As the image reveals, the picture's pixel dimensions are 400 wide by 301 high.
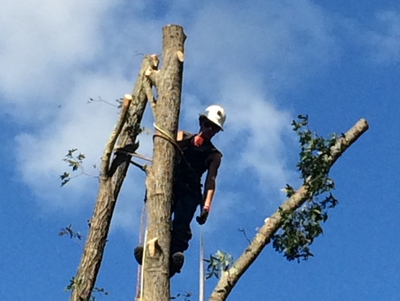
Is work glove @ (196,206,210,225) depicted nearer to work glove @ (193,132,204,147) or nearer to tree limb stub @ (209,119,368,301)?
work glove @ (193,132,204,147)

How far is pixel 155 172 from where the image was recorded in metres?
5.53

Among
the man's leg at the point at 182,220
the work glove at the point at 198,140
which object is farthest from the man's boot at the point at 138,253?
the work glove at the point at 198,140

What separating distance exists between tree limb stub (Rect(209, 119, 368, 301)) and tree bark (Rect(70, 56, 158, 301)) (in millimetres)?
1288

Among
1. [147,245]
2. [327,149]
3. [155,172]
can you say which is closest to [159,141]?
[155,172]

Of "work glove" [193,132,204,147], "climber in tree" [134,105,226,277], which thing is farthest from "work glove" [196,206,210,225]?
"work glove" [193,132,204,147]

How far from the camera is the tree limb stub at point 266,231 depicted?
523 cm

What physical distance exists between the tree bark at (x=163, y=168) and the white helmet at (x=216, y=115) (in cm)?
54

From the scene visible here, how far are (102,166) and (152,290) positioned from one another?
1612mm

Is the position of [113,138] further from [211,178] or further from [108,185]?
[211,178]

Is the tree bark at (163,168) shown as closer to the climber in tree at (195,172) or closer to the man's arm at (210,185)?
the climber in tree at (195,172)

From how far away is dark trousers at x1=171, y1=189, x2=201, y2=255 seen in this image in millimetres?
6305

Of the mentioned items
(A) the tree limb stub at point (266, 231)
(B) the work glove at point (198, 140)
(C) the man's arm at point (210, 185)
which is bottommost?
(A) the tree limb stub at point (266, 231)

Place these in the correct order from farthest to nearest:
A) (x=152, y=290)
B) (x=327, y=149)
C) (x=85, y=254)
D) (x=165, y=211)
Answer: (x=85, y=254) → (x=327, y=149) → (x=165, y=211) → (x=152, y=290)

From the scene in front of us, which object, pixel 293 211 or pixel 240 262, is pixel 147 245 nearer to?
pixel 240 262
